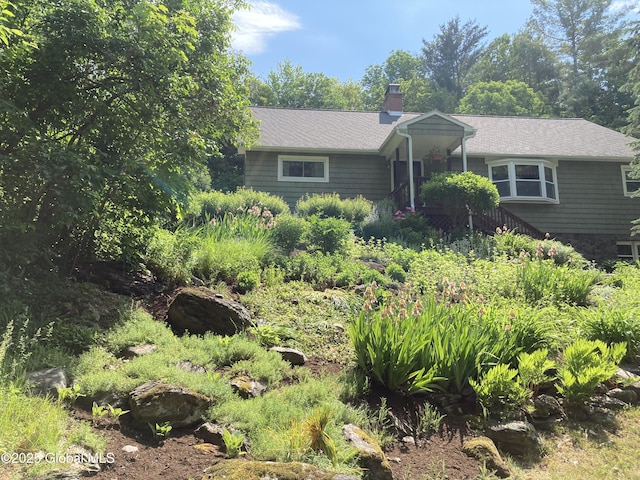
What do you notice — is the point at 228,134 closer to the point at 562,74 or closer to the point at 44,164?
the point at 44,164

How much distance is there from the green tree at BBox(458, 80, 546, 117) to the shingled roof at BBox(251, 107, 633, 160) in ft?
53.4

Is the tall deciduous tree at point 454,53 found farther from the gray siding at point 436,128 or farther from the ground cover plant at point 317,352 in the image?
the ground cover plant at point 317,352

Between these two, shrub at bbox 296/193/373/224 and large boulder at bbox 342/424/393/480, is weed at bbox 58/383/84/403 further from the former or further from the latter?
shrub at bbox 296/193/373/224

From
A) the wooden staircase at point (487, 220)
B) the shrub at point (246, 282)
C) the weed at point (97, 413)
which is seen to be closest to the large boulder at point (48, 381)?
the weed at point (97, 413)

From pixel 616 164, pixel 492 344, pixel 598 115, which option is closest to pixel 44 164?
pixel 492 344

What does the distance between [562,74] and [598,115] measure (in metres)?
9.51

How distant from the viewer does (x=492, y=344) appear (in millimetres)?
4477

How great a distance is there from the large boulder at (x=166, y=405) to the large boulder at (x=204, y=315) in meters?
1.48

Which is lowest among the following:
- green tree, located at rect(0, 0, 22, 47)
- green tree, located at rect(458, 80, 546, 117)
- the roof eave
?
green tree, located at rect(0, 0, 22, 47)

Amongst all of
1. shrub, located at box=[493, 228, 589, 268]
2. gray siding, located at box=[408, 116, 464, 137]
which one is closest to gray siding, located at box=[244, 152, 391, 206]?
gray siding, located at box=[408, 116, 464, 137]

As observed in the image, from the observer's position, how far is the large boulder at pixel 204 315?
482cm

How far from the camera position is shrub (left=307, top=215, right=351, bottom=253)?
8.69m

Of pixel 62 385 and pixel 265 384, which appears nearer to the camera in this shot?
pixel 62 385

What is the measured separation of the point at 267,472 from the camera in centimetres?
253
